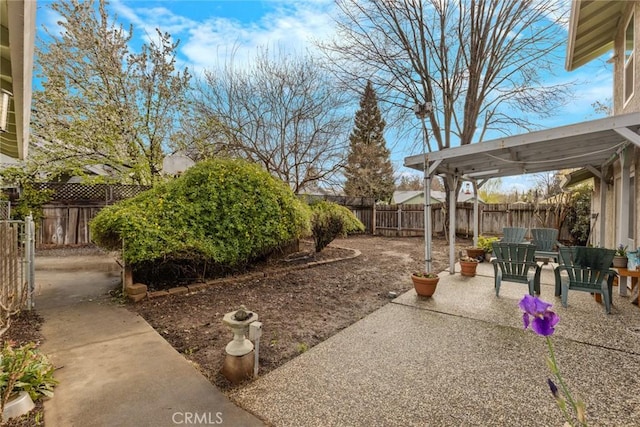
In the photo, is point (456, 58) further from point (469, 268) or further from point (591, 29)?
point (469, 268)

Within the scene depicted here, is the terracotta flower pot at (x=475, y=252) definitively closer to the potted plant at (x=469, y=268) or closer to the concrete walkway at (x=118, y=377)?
the potted plant at (x=469, y=268)

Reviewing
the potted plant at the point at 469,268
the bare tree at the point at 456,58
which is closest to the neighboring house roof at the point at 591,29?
the bare tree at the point at 456,58

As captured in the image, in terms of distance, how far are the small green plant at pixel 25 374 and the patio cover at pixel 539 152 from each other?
16.2ft

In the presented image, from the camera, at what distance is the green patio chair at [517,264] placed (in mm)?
4465

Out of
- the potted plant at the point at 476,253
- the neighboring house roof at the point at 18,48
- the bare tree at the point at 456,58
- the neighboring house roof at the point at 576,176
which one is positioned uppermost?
the bare tree at the point at 456,58

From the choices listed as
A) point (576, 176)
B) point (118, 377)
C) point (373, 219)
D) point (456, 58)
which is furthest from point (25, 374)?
point (373, 219)

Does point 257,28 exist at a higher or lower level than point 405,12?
lower

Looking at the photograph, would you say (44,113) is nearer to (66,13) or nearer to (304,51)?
(66,13)

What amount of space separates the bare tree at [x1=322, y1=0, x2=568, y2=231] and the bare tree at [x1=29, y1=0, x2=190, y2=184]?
595cm

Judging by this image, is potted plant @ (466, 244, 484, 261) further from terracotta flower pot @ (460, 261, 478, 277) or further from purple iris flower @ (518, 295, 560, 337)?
purple iris flower @ (518, 295, 560, 337)

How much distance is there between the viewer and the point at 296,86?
9.87m

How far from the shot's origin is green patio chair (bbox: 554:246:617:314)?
3.82 m

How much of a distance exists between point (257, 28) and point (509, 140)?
7991 millimetres

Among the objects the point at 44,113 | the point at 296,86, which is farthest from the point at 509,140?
the point at 44,113
